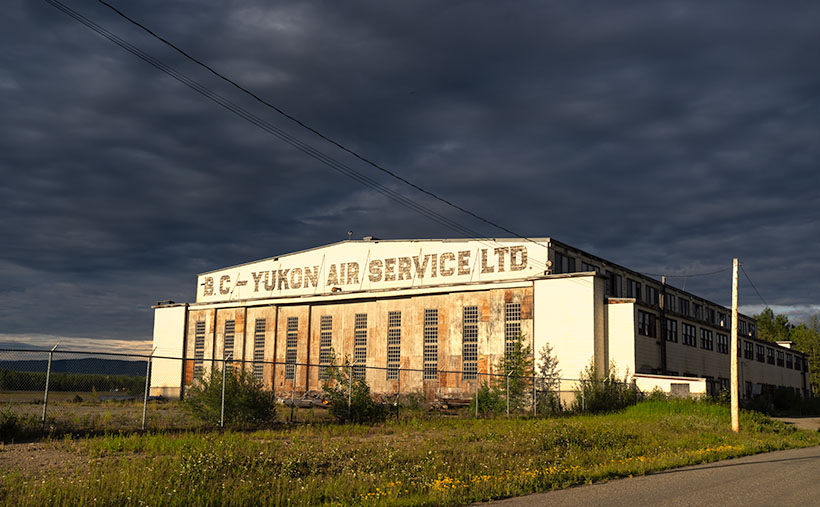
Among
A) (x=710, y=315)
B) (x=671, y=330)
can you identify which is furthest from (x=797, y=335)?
(x=671, y=330)

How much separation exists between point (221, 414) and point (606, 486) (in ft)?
49.5

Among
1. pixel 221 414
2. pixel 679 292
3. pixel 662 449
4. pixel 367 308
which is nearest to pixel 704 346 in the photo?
pixel 679 292

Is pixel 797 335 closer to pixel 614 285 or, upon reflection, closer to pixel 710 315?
pixel 710 315

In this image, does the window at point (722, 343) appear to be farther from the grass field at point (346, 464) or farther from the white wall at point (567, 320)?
the grass field at point (346, 464)

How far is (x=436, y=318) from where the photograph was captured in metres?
46.8

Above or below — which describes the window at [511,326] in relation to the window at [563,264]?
below

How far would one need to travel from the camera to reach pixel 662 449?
69.5 ft

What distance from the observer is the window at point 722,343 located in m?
58.4

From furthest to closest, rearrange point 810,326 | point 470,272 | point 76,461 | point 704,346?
1. point 810,326
2. point 704,346
3. point 470,272
4. point 76,461

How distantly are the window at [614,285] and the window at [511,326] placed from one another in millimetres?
9400

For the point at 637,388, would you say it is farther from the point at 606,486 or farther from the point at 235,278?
the point at 235,278

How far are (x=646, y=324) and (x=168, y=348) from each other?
40.4m

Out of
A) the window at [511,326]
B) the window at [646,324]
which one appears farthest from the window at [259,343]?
the window at [646,324]

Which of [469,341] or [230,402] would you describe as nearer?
[230,402]
